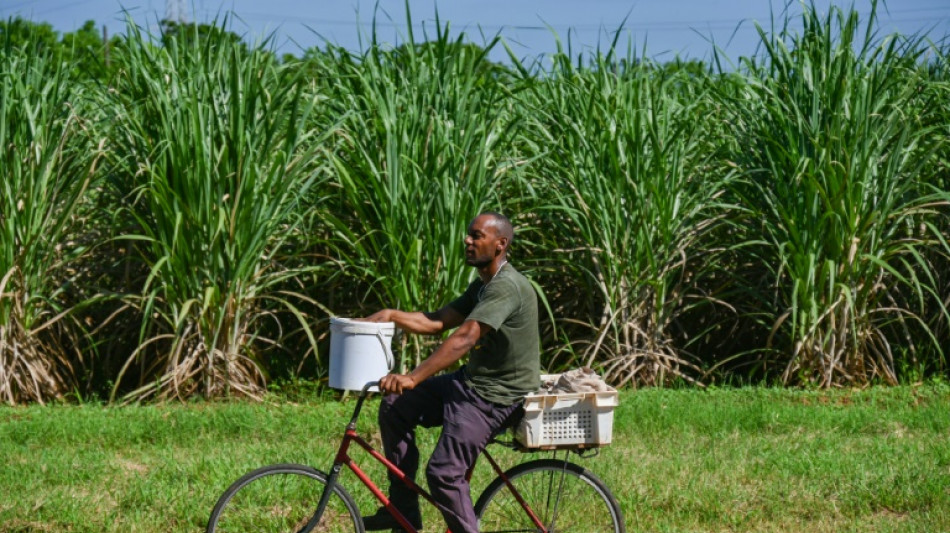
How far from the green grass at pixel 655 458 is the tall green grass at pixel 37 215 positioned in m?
0.57

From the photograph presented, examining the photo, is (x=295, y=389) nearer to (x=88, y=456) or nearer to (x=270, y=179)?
(x=270, y=179)

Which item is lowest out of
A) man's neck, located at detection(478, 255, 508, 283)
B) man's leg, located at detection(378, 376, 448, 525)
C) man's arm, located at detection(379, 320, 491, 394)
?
man's leg, located at detection(378, 376, 448, 525)

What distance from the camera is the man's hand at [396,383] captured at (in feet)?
14.3

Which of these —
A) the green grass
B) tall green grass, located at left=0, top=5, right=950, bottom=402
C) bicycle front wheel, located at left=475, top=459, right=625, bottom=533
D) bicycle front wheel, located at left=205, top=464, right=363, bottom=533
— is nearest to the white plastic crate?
bicycle front wheel, located at left=475, top=459, right=625, bottom=533

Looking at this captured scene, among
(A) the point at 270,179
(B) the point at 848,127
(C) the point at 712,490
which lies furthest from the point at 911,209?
(A) the point at 270,179

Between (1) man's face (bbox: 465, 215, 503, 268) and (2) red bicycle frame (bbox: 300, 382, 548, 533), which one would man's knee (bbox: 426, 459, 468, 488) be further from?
(1) man's face (bbox: 465, 215, 503, 268)

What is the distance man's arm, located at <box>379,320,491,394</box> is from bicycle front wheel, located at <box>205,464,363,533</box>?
1.57ft

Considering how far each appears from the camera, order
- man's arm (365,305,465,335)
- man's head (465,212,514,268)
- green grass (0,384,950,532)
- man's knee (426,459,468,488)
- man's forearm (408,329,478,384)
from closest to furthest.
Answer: man's forearm (408,329,478,384) → man's knee (426,459,468,488) → man's head (465,212,514,268) → man's arm (365,305,465,335) → green grass (0,384,950,532)

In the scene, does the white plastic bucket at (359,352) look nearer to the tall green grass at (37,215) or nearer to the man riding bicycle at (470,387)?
the man riding bicycle at (470,387)

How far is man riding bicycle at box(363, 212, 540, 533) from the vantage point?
14.5 feet

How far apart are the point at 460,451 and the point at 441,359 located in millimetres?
384

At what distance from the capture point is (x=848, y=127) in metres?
8.60

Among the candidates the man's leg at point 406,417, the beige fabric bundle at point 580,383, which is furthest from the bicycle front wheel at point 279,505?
the beige fabric bundle at point 580,383

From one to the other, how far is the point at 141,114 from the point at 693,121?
3810 millimetres
